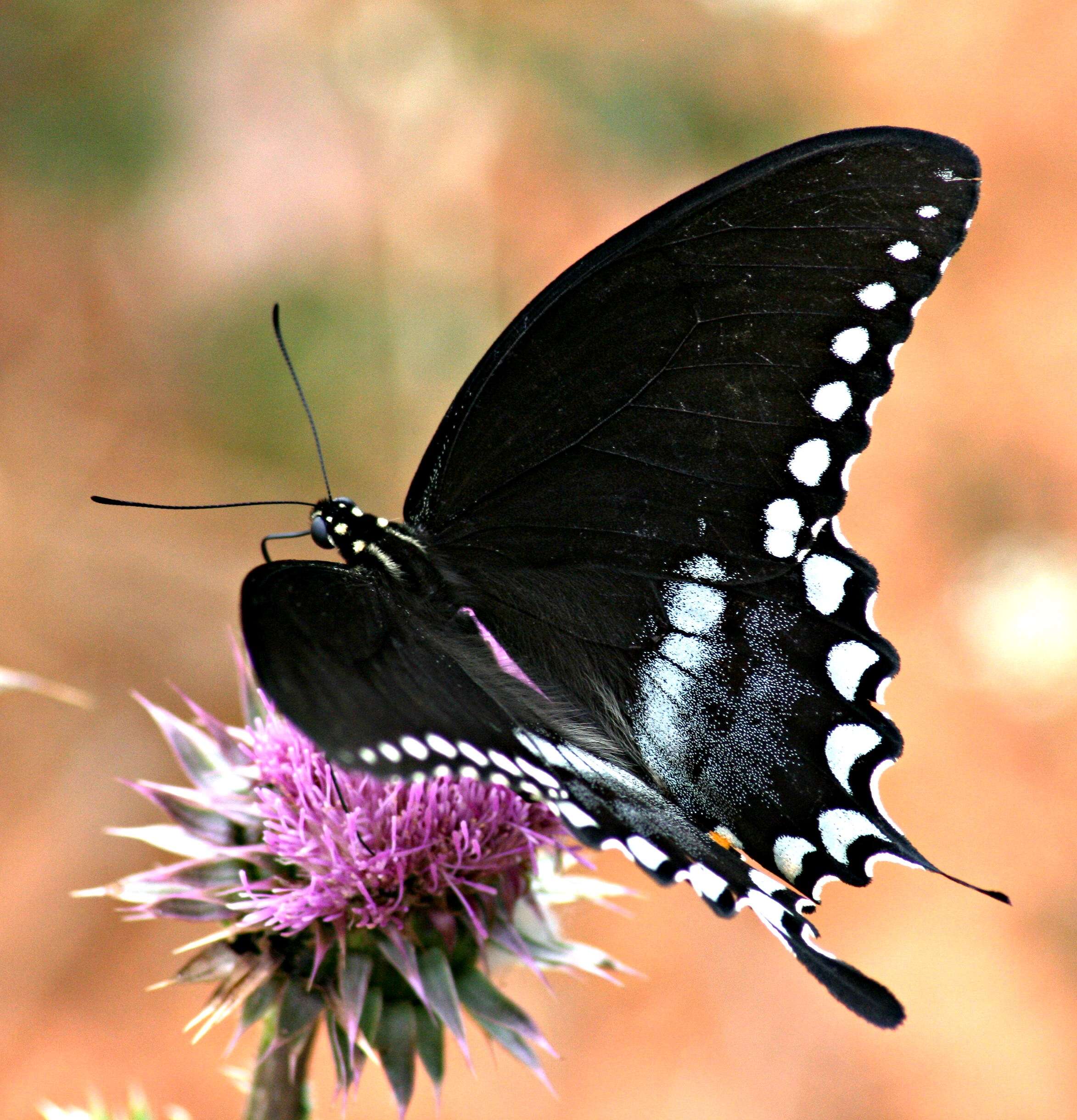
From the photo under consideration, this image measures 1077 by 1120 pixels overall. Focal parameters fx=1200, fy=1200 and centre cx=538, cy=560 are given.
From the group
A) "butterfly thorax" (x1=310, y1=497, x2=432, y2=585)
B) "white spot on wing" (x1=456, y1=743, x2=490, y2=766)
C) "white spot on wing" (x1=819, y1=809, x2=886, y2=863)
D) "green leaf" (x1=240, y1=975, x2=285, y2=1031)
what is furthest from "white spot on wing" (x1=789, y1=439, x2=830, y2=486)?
"green leaf" (x1=240, y1=975, x2=285, y2=1031)

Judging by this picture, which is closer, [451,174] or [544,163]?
[451,174]

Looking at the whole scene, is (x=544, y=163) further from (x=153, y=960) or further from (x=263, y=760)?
(x=263, y=760)

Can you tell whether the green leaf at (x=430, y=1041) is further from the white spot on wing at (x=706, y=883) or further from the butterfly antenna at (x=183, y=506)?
the butterfly antenna at (x=183, y=506)

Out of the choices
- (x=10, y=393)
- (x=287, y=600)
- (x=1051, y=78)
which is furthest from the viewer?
(x=1051, y=78)

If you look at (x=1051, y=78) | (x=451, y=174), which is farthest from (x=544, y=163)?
(x=1051, y=78)

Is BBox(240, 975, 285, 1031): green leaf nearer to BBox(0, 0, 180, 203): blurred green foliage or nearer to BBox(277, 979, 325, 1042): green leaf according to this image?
BBox(277, 979, 325, 1042): green leaf

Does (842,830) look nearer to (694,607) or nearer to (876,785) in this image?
(876,785)

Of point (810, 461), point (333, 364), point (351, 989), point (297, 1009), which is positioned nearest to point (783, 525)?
point (810, 461)

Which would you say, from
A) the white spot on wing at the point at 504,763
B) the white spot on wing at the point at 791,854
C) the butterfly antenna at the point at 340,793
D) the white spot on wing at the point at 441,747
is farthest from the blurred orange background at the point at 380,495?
the white spot on wing at the point at 441,747
